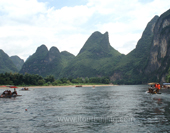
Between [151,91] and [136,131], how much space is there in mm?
50551

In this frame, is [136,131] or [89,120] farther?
[89,120]

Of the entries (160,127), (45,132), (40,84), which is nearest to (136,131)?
(160,127)

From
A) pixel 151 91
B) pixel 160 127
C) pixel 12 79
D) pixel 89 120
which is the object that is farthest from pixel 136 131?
pixel 12 79

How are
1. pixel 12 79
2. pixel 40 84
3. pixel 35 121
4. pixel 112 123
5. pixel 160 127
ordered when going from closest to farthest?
1. pixel 160 127
2. pixel 112 123
3. pixel 35 121
4. pixel 12 79
5. pixel 40 84

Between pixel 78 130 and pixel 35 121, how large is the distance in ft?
23.2

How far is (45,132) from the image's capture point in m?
18.4

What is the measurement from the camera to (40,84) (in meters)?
152

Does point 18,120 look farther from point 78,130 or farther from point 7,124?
point 78,130

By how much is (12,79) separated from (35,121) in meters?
122

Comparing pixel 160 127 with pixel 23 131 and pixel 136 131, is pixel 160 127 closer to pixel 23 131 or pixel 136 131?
pixel 136 131

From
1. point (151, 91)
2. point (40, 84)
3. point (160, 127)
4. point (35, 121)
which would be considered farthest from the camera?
point (40, 84)

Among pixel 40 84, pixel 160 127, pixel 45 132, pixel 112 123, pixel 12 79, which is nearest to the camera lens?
pixel 45 132

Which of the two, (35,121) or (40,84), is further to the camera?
(40,84)

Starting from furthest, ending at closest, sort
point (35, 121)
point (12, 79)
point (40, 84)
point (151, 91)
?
point (40, 84)
point (12, 79)
point (151, 91)
point (35, 121)
